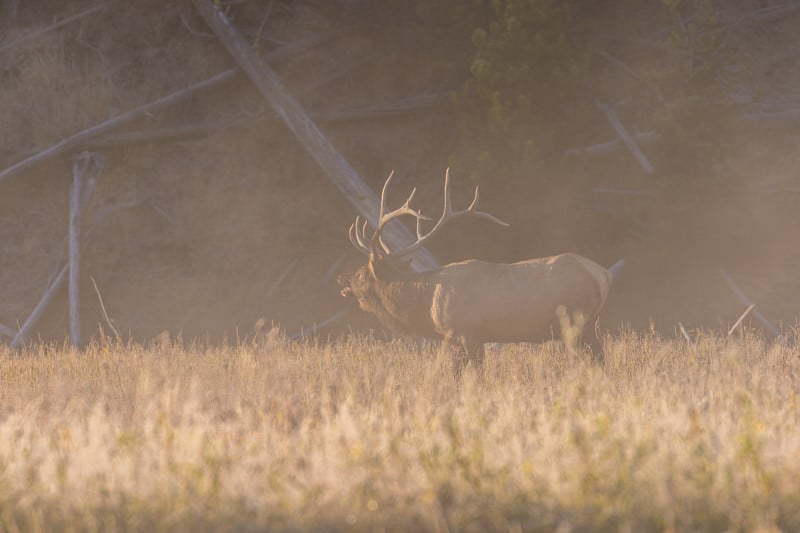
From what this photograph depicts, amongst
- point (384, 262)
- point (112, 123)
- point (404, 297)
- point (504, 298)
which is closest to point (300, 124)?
point (112, 123)

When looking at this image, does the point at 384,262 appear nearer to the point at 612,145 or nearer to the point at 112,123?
the point at 612,145

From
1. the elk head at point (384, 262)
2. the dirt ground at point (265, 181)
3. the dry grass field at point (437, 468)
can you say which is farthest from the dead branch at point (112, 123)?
the dry grass field at point (437, 468)

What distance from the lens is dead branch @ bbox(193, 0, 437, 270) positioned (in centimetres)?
1267

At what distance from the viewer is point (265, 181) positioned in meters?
14.2

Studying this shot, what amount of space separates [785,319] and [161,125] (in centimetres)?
921

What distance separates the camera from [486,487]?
4602 millimetres

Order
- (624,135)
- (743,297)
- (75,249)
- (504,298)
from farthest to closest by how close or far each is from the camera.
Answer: (75,249) < (624,135) < (743,297) < (504,298)

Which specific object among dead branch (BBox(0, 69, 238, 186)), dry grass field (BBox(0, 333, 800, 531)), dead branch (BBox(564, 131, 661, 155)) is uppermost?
dead branch (BBox(0, 69, 238, 186))

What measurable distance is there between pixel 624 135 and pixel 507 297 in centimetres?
489

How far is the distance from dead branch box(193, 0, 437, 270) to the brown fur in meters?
2.97

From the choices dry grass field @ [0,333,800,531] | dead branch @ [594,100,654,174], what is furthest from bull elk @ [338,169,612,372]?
dead branch @ [594,100,654,174]

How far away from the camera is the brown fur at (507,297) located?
28.3 ft

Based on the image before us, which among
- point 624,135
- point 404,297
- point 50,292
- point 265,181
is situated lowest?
point 404,297

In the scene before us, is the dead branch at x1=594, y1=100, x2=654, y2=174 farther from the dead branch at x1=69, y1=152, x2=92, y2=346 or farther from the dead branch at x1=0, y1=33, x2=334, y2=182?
the dead branch at x1=69, y1=152, x2=92, y2=346
